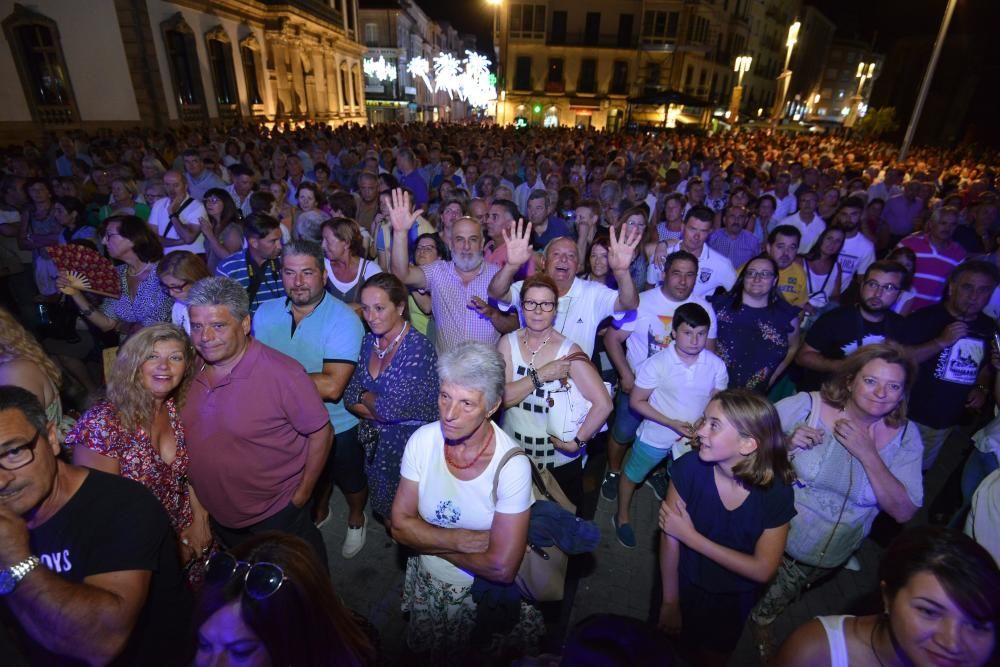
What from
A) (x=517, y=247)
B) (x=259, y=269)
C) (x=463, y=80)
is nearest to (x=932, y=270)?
(x=517, y=247)

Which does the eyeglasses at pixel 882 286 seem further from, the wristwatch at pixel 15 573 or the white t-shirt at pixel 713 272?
the wristwatch at pixel 15 573

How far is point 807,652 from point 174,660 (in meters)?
2.53

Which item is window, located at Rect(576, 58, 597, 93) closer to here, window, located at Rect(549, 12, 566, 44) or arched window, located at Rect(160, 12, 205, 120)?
window, located at Rect(549, 12, 566, 44)

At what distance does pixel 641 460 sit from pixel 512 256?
1.82m

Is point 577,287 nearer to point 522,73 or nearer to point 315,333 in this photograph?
point 315,333

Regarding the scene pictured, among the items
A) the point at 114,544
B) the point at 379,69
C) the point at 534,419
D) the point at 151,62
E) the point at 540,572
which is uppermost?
the point at 379,69

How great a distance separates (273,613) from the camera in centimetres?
145

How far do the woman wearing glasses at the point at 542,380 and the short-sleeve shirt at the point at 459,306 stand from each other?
798 millimetres

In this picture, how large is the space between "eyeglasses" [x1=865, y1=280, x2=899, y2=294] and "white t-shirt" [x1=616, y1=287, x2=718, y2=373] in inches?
43.1

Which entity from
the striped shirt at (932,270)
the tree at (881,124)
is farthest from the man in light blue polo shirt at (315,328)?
the tree at (881,124)

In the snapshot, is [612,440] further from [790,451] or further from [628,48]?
[628,48]

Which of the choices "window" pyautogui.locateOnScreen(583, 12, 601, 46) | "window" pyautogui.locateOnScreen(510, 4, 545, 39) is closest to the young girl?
"window" pyautogui.locateOnScreen(510, 4, 545, 39)

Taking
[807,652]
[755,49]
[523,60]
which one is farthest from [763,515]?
[755,49]

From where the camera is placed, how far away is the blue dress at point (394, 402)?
284cm
